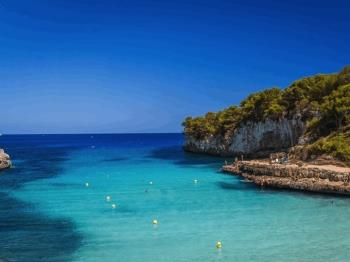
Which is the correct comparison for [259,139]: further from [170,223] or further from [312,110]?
[170,223]

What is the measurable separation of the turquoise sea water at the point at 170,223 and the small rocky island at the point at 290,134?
11.0 feet

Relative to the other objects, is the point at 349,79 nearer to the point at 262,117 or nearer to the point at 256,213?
the point at 262,117

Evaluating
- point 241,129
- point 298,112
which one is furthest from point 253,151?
point 298,112

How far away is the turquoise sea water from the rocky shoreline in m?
1.46

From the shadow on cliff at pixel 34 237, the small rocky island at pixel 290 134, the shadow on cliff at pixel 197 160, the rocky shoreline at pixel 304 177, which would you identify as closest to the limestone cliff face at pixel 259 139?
the small rocky island at pixel 290 134

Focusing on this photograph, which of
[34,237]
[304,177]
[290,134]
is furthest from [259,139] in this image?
[34,237]

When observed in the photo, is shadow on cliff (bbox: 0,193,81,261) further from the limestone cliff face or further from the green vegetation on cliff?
the limestone cliff face

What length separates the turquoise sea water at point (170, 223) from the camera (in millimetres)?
26828

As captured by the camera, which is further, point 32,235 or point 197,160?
point 197,160

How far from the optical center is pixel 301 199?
139ft

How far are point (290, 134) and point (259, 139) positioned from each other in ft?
31.7

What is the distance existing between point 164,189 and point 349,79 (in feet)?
133

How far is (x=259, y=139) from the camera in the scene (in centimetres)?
8738

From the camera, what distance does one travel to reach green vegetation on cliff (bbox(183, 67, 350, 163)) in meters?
57.9
